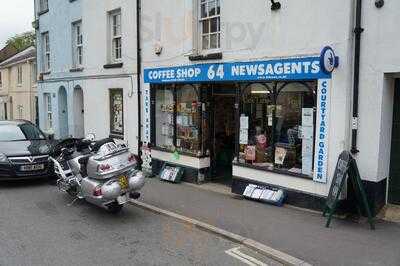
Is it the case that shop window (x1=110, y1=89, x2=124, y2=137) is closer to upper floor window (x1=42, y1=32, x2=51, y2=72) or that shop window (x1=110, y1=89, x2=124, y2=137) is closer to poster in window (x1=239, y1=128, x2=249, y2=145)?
poster in window (x1=239, y1=128, x2=249, y2=145)

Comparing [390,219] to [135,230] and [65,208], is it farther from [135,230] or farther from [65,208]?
[65,208]

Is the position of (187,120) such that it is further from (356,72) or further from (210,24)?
(356,72)

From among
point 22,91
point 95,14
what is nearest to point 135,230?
point 95,14

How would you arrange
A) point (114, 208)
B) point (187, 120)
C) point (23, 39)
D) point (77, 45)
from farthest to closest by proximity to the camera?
1. point (23, 39)
2. point (77, 45)
3. point (187, 120)
4. point (114, 208)

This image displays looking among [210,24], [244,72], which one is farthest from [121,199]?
[210,24]

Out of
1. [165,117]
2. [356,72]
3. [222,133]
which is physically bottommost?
[222,133]

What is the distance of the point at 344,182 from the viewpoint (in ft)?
24.9

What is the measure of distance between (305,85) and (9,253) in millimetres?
5806

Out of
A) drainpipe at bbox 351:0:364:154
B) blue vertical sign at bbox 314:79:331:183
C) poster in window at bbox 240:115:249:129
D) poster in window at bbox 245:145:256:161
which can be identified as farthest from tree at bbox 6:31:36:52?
drainpipe at bbox 351:0:364:154

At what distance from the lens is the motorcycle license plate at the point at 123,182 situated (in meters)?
7.91

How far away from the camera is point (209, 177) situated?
1118 centimetres

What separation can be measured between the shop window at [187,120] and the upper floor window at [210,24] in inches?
46.8

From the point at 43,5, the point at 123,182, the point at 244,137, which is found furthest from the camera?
the point at 43,5

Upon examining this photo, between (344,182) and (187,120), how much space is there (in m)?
4.93
